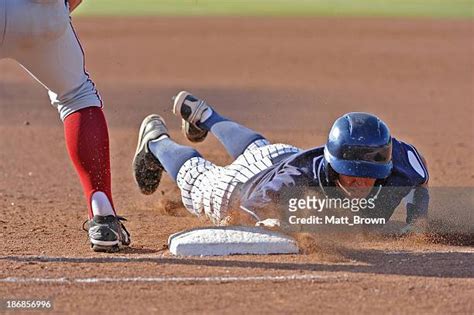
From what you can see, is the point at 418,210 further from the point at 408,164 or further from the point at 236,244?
the point at 236,244

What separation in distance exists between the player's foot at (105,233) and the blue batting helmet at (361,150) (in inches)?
43.6

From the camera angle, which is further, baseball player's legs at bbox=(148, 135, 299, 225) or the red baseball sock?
baseball player's legs at bbox=(148, 135, 299, 225)

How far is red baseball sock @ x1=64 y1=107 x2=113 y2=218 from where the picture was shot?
5.21 meters

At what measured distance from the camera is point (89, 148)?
206 inches

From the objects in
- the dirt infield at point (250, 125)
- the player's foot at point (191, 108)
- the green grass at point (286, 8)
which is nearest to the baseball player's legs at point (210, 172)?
the dirt infield at point (250, 125)

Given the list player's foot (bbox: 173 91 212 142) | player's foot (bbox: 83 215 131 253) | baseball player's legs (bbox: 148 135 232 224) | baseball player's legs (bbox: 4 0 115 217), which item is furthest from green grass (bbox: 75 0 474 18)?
player's foot (bbox: 83 215 131 253)

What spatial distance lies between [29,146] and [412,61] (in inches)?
447

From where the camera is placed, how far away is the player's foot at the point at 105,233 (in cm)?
510

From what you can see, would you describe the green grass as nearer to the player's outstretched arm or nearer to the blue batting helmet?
the player's outstretched arm

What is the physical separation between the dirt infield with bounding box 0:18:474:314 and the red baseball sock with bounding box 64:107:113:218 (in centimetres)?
35

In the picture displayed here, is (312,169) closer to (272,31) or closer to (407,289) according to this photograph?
(407,289)

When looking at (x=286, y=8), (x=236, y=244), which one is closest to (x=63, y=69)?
(x=236, y=244)

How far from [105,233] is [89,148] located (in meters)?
0.44

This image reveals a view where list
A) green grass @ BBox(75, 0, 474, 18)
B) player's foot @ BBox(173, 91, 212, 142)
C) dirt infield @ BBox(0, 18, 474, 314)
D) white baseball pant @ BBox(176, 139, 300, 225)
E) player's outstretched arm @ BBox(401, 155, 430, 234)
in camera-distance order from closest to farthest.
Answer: dirt infield @ BBox(0, 18, 474, 314) → player's outstretched arm @ BBox(401, 155, 430, 234) → white baseball pant @ BBox(176, 139, 300, 225) → player's foot @ BBox(173, 91, 212, 142) → green grass @ BBox(75, 0, 474, 18)
